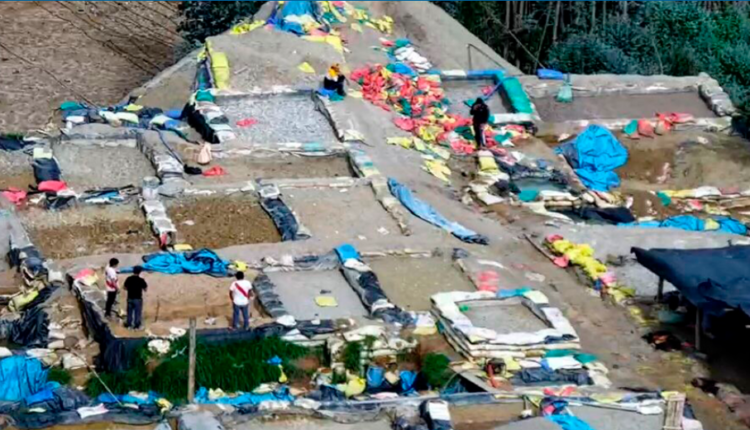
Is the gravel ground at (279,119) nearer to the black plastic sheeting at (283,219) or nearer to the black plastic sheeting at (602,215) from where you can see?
the black plastic sheeting at (283,219)

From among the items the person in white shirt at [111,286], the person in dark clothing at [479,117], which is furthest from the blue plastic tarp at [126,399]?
the person in dark clothing at [479,117]

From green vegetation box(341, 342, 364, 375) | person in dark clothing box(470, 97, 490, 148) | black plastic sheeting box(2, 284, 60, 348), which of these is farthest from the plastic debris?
green vegetation box(341, 342, 364, 375)

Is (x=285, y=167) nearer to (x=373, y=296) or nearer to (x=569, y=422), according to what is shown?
(x=373, y=296)

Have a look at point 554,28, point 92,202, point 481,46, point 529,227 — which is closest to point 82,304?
point 92,202

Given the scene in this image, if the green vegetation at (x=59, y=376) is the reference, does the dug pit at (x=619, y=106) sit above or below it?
below

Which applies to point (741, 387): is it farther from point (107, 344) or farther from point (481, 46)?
point (481, 46)
